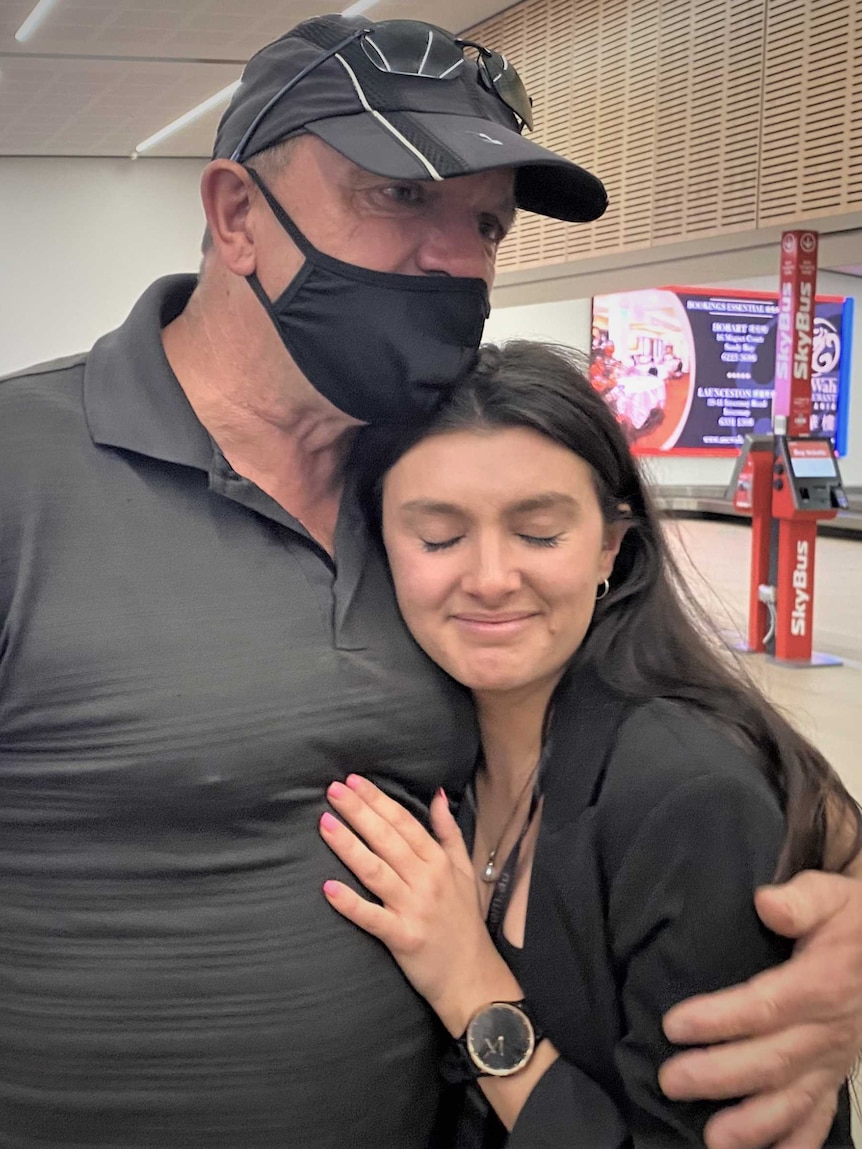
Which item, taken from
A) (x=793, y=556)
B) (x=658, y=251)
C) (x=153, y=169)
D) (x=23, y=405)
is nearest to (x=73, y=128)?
(x=153, y=169)

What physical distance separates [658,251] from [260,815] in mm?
6999

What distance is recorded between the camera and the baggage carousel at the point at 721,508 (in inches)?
553

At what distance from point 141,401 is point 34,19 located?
24.7 ft

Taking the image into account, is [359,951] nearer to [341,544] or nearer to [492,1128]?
[492,1128]

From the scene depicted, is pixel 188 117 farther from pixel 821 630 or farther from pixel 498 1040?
pixel 498 1040

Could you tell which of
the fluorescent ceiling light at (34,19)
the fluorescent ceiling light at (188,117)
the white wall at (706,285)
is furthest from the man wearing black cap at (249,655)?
the white wall at (706,285)

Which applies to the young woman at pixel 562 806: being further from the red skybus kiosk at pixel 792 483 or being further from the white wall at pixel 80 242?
the white wall at pixel 80 242

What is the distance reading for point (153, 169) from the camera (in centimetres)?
1276

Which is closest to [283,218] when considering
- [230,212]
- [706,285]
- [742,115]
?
[230,212]

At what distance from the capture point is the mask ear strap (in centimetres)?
141

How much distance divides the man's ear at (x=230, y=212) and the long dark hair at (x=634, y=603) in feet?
0.94

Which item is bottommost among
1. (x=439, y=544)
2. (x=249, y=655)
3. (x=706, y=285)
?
(x=249, y=655)

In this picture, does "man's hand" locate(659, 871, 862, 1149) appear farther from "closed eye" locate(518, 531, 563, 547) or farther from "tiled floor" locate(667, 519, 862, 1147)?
"tiled floor" locate(667, 519, 862, 1147)

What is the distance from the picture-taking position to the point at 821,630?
25.7ft
